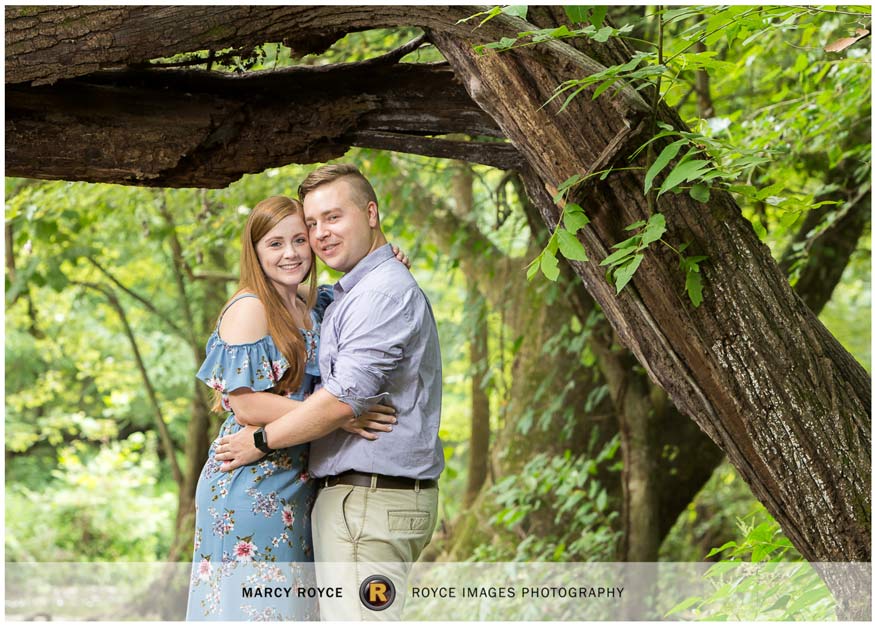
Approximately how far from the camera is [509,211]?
11.4ft

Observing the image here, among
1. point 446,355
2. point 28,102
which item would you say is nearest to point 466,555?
point 446,355

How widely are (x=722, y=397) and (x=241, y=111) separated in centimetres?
158

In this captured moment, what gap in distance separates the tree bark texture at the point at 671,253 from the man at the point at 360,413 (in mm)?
483

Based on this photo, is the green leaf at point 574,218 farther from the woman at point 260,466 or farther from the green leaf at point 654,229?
the woman at point 260,466

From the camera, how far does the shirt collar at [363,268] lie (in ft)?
8.38

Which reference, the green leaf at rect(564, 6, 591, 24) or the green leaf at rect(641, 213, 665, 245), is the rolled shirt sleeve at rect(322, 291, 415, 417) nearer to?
the green leaf at rect(641, 213, 665, 245)

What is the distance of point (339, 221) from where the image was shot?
2570 mm

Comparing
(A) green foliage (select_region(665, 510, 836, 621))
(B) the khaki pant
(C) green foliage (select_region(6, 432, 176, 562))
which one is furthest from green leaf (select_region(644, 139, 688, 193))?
(C) green foliage (select_region(6, 432, 176, 562))

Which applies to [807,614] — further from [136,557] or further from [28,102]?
[136,557]

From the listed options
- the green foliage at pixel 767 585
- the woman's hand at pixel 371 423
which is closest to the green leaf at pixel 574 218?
the woman's hand at pixel 371 423

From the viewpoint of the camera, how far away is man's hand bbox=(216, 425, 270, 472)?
2.56m

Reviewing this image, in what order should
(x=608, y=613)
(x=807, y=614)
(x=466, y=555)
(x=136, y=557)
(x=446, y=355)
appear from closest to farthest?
(x=807, y=614)
(x=608, y=613)
(x=466, y=555)
(x=446, y=355)
(x=136, y=557)

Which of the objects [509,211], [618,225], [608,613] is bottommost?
A: [608,613]

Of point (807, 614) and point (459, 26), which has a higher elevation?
point (459, 26)
